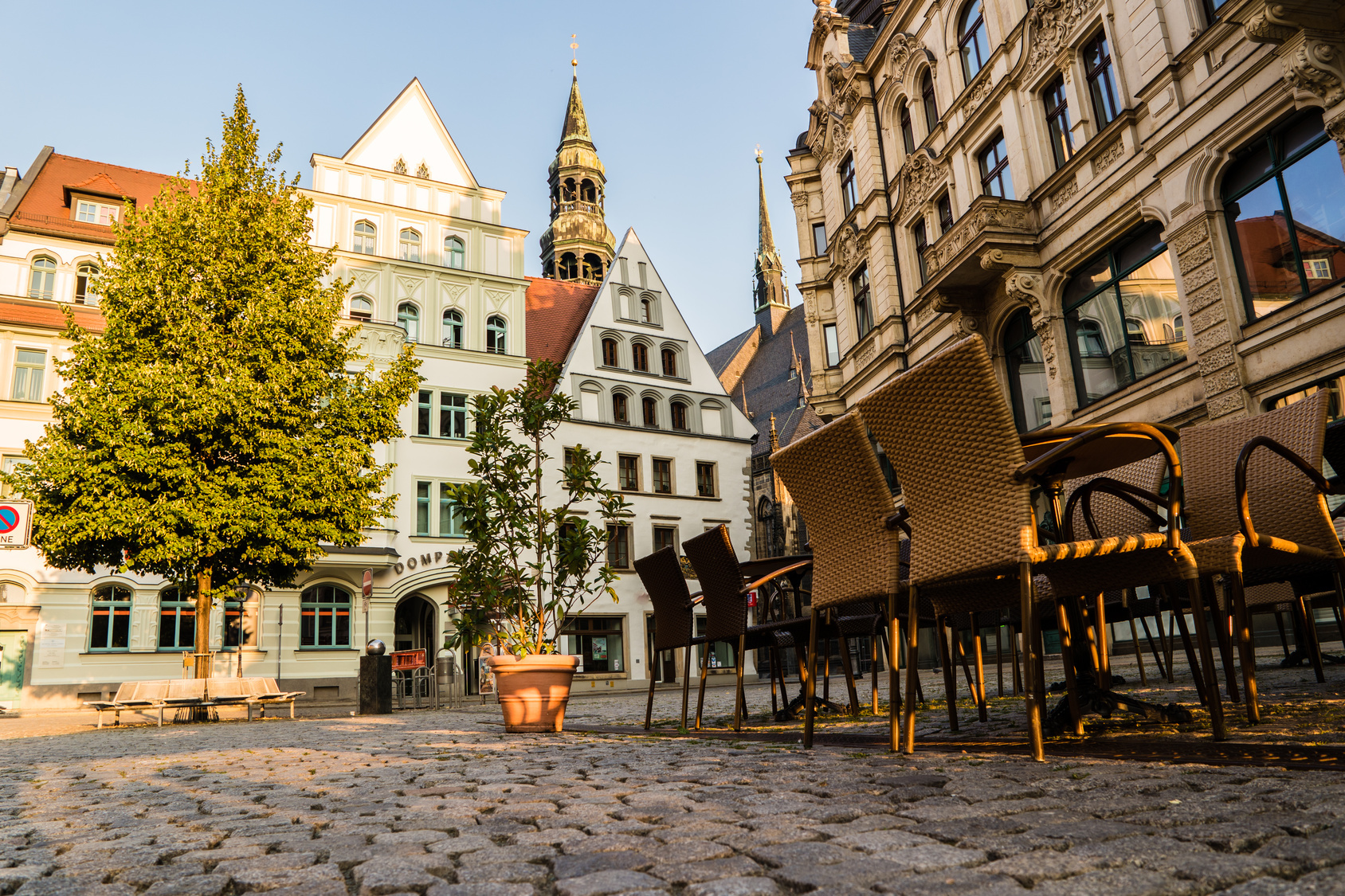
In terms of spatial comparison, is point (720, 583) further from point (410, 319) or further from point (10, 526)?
point (410, 319)

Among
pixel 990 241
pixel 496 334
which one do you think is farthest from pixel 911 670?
pixel 496 334

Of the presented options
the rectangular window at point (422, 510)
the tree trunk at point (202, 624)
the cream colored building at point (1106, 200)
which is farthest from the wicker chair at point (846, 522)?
the rectangular window at point (422, 510)

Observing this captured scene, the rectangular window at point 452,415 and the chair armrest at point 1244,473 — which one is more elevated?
the rectangular window at point 452,415

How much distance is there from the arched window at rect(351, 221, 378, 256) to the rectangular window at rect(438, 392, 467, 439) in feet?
16.8

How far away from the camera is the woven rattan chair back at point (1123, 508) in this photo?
215 inches

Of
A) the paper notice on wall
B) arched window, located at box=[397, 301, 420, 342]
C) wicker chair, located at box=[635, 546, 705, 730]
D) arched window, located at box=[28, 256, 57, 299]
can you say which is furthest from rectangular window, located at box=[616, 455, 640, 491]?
wicker chair, located at box=[635, 546, 705, 730]

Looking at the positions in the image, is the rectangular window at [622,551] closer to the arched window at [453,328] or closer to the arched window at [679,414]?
the arched window at [679,414]

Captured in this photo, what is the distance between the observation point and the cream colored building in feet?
37.7

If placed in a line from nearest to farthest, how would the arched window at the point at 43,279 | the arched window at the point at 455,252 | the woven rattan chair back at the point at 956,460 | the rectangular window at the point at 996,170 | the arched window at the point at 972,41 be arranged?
1. the woven rattan chair back at the point at 956,460
2. the rectangular window at the point at 996,170
3. the arched window at the point at 972,41
4. the arched window at the point at 43,279
5. the arched window at the point at 455,252

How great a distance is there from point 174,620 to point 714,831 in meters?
25.3

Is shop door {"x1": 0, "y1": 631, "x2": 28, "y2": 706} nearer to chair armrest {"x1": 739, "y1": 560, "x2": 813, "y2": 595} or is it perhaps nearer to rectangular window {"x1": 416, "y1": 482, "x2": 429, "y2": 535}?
rectangular window {"x1": 416, "y1": 482, "x2": 429, "y2": 535}

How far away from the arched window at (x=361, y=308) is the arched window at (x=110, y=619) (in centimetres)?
960

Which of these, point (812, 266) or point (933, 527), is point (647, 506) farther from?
point (933, 527)

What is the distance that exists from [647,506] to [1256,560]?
27095mm
